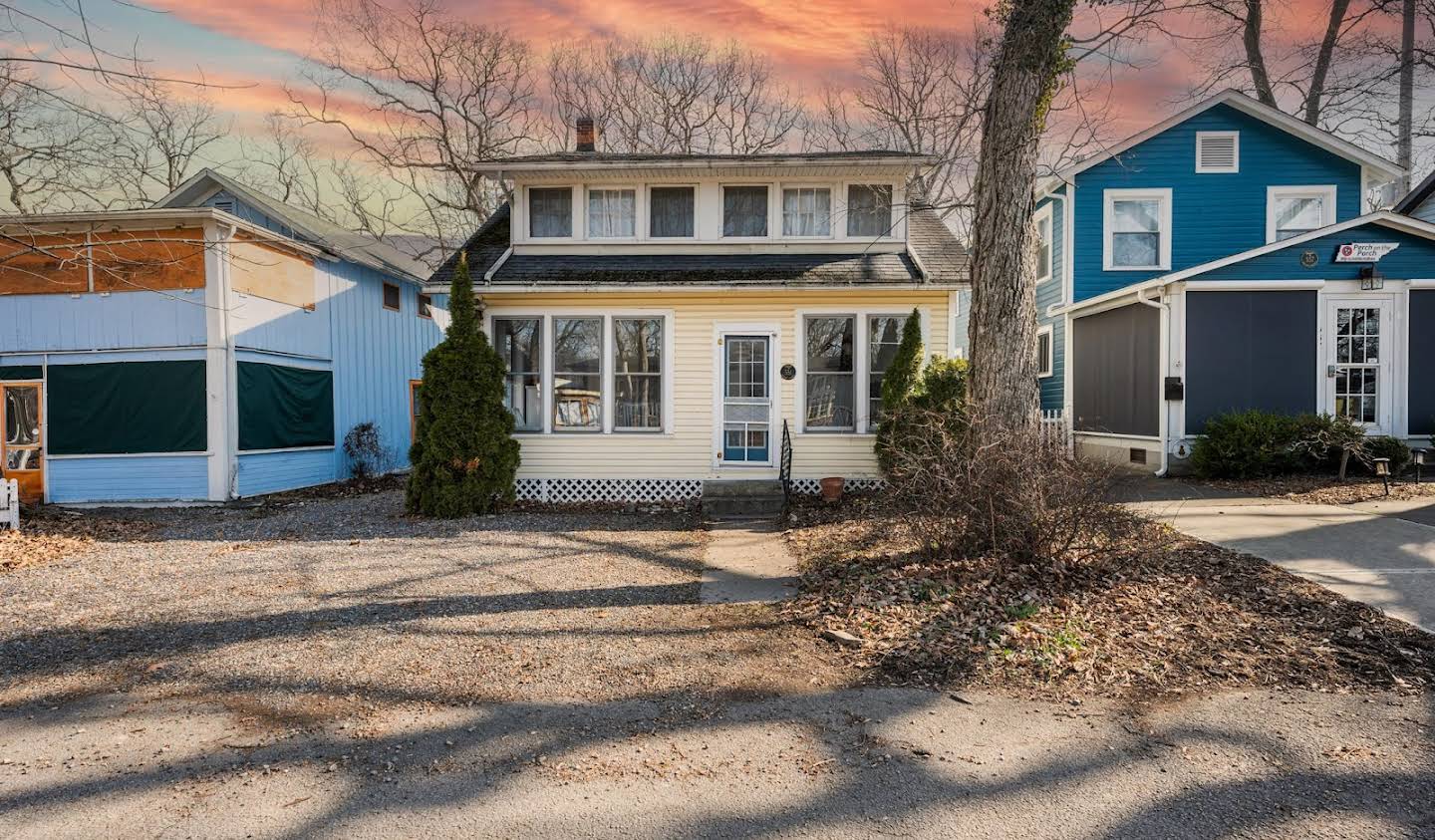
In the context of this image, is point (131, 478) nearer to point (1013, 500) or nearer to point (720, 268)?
point (720, 268)

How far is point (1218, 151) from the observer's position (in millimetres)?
14672

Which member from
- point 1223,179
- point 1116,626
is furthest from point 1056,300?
point 1116,626

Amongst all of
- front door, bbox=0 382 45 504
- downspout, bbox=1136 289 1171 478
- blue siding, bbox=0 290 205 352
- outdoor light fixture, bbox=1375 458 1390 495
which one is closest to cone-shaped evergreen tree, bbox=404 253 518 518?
blue siding, bbox=0 290 205 352

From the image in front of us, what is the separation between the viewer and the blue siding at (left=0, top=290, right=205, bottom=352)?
1162cm

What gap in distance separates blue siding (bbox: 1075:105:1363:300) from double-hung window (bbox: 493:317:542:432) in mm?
10810

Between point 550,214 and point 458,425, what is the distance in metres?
3.89

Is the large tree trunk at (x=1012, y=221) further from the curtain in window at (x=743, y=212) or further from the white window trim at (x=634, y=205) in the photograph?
the white window trim at (x=634, y=205)

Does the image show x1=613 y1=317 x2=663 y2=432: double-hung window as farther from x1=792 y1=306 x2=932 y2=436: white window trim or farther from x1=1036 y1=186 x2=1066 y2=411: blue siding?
x1=1036 y1=186 x2=1066 y2=411: blue siding

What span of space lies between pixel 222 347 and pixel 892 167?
1048cm

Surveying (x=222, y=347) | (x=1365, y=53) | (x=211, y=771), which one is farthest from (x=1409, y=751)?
(x=1365, y=53)

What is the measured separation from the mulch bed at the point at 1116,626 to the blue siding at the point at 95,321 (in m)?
10.9

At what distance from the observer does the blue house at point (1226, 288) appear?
36.1 feet

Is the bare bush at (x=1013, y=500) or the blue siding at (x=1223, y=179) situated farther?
the blue siding at (x=1223, y=179)

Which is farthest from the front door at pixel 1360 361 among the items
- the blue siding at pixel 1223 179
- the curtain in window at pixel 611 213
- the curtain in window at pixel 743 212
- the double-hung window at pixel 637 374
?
the curtain in window at pixel 611 213
